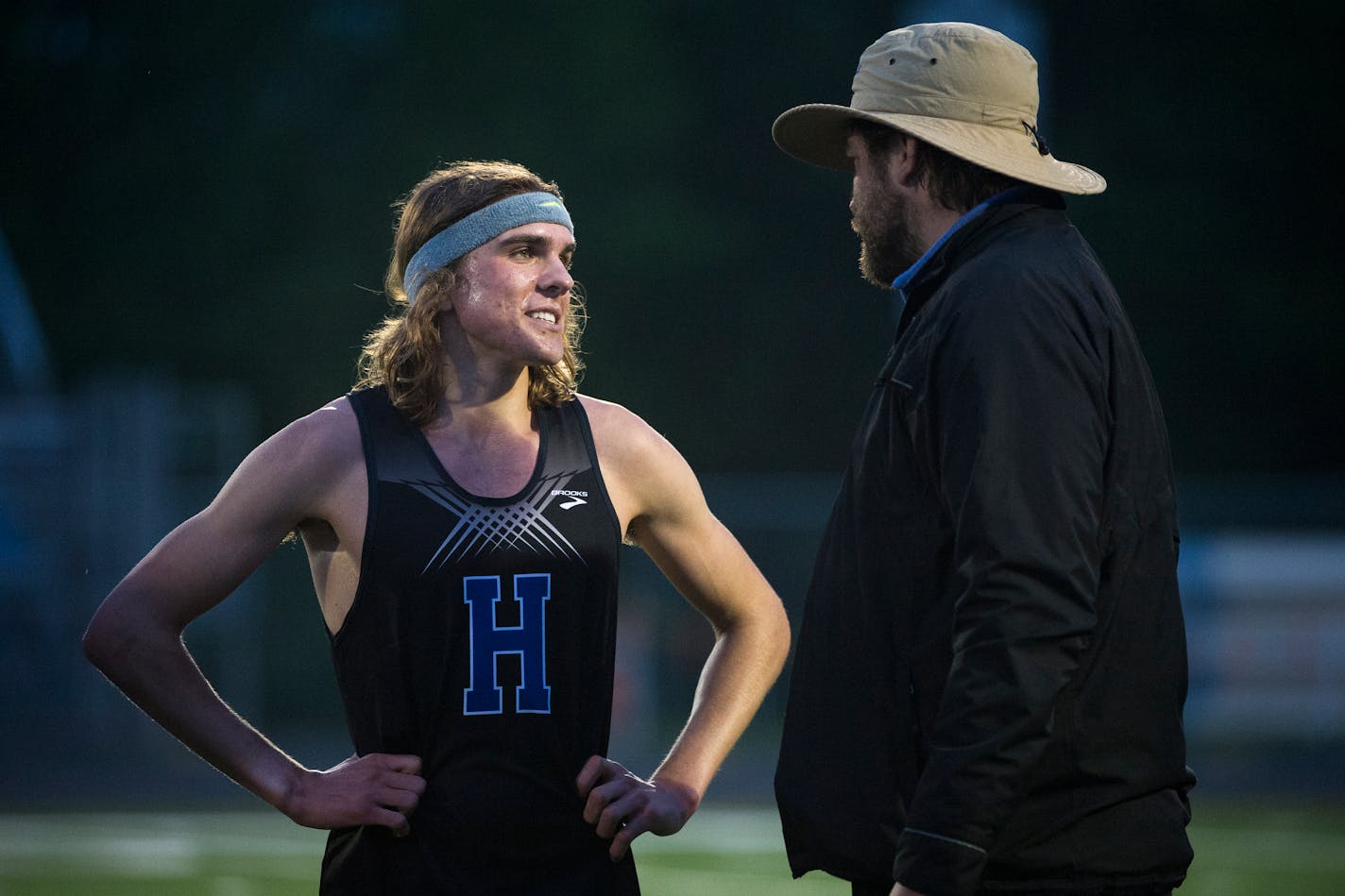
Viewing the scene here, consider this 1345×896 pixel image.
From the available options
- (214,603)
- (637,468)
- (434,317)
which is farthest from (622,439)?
(214,603)

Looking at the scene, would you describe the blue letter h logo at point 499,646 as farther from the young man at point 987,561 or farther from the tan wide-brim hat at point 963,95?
the tan wide-brim hat at point 963,95

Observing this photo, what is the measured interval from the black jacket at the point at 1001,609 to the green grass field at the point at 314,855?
6631mm

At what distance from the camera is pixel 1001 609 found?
2.81m

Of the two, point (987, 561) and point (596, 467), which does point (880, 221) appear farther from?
point (596, 467)

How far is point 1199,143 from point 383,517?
73.1 feet

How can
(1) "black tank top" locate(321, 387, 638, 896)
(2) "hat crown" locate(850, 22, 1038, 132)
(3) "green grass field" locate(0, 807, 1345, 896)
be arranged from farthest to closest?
(3) "green grass field" locate(0, 807, 1345, 896) < (1) "black tank top" locate(321, 387, 638, 896) < (2) "hat crown" locate(850, 22, 1038, 132)

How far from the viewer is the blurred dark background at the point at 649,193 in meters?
23.3

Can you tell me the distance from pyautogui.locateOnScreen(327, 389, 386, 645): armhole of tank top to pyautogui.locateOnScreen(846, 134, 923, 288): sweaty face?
1117mm

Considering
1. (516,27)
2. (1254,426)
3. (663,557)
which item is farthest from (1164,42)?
(663,557)

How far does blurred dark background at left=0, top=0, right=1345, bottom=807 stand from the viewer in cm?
2327

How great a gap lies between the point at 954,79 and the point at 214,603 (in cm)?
181

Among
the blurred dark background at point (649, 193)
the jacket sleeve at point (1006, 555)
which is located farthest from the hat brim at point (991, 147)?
the blurred dark background at point (649, 193)

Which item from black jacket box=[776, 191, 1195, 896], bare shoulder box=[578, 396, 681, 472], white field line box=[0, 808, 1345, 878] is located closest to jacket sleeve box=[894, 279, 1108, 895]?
black jacket box=[776, 191, 1195, 896]

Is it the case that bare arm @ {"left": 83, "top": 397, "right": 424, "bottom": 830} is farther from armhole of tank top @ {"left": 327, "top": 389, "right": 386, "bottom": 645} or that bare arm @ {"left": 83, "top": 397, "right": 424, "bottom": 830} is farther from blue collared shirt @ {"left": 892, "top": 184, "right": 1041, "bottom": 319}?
blue collared shirt @ {"left": 892, "top": 184, "right": 1041, "bottom": 319}
